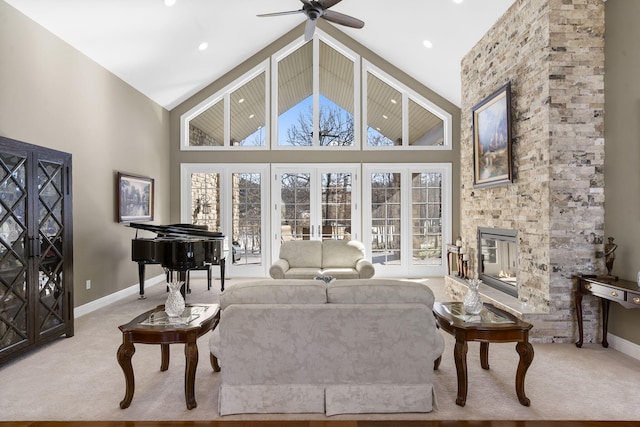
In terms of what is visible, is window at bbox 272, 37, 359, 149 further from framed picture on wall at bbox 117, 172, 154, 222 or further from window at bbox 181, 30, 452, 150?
framed picture on wall at bbox 117, 172, 154, 222

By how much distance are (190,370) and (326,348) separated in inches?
36.6

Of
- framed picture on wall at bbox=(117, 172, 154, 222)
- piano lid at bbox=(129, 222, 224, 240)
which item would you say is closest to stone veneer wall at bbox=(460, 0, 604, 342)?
piano lid at bbox=(129, 222, 224, 240)

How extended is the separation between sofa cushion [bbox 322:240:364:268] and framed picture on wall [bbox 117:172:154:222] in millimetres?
3136

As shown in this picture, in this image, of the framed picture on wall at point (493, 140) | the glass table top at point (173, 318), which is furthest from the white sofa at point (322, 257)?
the glass table top at point (173, 318)

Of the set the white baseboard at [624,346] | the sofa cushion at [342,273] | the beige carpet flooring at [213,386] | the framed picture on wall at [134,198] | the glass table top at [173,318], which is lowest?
the beige carpet flooring at [213,386]

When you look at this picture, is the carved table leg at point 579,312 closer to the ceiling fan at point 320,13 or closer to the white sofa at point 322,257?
the white sofa at point 322,257

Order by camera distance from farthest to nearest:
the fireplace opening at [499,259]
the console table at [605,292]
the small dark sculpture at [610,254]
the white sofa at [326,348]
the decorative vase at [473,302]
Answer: the fireplace opening at [499,259] → the small dark sculpture at [610,254] → the console table at [605,292] → the decorative vase at [473,302] → the white sofa at [326,348]

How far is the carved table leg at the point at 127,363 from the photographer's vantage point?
2.65 m

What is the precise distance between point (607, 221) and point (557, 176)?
0.66 metres

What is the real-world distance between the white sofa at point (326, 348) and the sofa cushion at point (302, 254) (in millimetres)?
3662

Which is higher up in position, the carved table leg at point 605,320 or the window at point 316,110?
A: the window at point 316,110

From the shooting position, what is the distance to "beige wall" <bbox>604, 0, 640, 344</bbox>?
3.74 m

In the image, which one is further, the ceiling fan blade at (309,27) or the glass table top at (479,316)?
the ceiling fan blade at (309,27)

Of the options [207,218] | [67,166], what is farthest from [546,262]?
[207,218]
